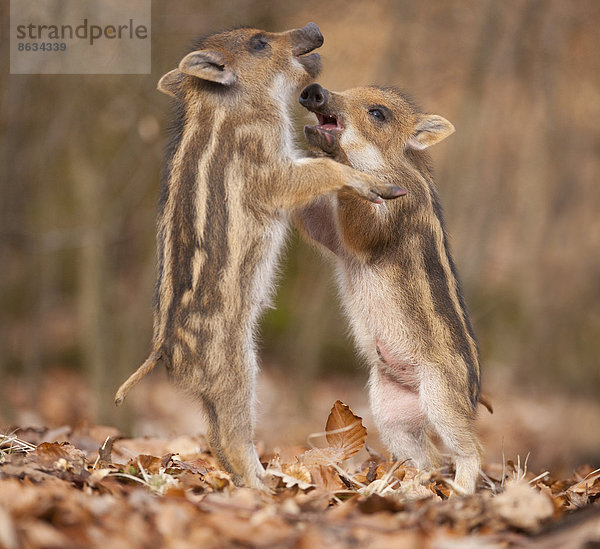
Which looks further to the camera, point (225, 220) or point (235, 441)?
point (225, 220)

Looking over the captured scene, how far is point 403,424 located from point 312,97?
2.37 meters

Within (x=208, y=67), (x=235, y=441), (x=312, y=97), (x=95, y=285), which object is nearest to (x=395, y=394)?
(x=235, y=441)

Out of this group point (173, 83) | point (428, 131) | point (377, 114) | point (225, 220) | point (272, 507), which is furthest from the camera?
point (428, 131)

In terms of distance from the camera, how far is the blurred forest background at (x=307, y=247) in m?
9.96

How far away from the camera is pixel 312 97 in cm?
568

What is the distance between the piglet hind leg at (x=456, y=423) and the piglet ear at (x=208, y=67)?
240 centimetres

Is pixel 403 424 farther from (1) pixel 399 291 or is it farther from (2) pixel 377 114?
(2) pixel 377 114

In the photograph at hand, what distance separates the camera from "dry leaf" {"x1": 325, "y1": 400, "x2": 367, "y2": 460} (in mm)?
5153

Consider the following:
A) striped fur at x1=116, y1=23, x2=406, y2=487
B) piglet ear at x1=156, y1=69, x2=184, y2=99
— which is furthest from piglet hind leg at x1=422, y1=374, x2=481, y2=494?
piglet ear at x1=156, y1=69, x2=184, y2=99

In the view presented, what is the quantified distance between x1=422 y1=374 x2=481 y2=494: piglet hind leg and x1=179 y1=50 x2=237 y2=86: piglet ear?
7.88 ft

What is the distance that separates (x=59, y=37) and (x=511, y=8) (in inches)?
238

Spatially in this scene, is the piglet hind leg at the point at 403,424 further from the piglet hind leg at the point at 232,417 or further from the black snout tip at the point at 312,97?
the black snout tip at the point at 312,97

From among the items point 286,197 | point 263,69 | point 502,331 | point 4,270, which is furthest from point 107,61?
point 502,331

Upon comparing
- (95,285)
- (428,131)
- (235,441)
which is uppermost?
(428,131)
